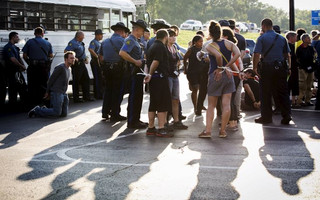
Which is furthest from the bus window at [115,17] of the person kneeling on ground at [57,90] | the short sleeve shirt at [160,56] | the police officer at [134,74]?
the short sleeve shirt at [160,56]

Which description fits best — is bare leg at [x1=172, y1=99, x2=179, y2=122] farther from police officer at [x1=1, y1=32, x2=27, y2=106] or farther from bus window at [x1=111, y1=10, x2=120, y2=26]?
bus window at [x1=111, y1=10, x2=120, y2=26]

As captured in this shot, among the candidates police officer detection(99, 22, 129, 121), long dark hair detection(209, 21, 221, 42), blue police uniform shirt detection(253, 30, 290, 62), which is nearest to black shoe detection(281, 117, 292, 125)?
blue police uniform shirt detection(253, 30, 290, 62)

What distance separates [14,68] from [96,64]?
8.43 ft

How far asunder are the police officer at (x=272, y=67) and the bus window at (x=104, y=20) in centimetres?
854

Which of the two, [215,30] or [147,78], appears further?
[147,78]

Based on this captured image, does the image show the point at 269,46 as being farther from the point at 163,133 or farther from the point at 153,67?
the point at 163,133

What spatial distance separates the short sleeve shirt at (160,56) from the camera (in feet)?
32.2

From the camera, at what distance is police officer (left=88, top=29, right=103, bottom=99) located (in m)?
16.0

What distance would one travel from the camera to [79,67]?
1583 centimetres

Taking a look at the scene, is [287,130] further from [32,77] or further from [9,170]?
[32,77]

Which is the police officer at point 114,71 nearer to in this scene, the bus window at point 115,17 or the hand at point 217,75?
the hand at point 217,75

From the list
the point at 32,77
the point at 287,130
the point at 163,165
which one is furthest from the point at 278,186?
the point at 32,77

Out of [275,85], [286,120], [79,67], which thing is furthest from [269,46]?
[79,67]

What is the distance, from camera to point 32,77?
1452cm
